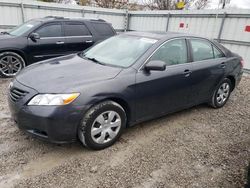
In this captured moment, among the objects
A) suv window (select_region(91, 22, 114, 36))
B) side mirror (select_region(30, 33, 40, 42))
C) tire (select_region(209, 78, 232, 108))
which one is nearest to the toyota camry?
tire (select_region(209, 78, 232, 108))

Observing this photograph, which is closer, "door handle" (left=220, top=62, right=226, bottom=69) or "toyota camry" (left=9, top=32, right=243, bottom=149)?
"toyota camry" (left=9, top=32, right=243, bottom=149)

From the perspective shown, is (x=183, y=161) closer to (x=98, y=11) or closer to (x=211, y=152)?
(x=211, y=152)

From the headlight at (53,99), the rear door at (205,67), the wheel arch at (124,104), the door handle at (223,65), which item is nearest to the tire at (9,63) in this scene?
the headlight at (53,99)

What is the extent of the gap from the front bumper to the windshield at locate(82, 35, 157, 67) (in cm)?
107

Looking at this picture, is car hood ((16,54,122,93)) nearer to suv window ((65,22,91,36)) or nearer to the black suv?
the black suv

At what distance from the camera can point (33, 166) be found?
267 cm

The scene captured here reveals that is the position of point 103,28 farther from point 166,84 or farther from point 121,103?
point 121,103

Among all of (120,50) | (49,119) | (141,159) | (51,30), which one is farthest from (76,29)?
(141,159)

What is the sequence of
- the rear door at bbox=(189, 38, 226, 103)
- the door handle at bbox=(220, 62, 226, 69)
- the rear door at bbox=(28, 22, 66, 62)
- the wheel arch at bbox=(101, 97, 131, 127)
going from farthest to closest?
1. the rear door at bbox=(28, 22, 66, 62)
2. the door handle at bbox=(220, 62, 226, 69)
3. the rear door at bbox=(189, 38, 226, 103)
4. the wheel arch at bbox=(101, 97, 131, 127)

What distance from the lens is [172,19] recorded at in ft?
33.1

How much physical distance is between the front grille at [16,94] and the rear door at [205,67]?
8.89 ft

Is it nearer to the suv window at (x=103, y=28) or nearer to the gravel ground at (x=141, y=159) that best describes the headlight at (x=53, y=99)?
the gravel ground at (x=141, y=159)

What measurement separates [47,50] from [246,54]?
662 centimetres

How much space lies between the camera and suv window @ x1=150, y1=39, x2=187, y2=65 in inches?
135
